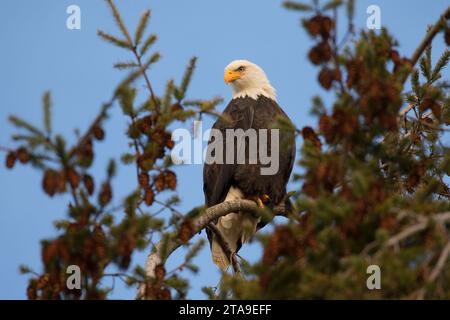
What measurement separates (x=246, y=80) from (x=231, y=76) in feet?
0.52

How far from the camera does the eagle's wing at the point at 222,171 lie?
6.86m

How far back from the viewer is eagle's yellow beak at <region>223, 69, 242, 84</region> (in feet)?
24.8

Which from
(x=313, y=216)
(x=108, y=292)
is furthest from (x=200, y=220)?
(x=313, y=216)

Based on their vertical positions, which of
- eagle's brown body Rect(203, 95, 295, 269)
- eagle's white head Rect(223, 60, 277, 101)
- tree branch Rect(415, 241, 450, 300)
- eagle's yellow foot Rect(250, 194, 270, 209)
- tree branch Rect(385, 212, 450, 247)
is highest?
eagle's white head Rect(223, 60, 277, 101)

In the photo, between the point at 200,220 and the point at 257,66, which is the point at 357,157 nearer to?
the point at 200,220

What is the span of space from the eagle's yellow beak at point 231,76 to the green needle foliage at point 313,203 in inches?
135

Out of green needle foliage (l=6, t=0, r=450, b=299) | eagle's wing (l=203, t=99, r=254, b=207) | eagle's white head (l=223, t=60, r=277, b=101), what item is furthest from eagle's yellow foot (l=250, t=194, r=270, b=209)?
green needle foliage (l=6, t=0, r=450, b=299)

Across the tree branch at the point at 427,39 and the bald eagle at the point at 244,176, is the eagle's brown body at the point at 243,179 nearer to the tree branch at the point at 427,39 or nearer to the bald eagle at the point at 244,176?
the bald eagle at the point at 244,176

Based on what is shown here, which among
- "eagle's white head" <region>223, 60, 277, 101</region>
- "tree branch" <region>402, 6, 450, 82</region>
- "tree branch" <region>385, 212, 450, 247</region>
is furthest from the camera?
"eagle's white head" <region>223, 60, 277, 101</region>

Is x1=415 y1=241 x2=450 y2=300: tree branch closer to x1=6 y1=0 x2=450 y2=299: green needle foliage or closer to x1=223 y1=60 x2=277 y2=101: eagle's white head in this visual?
x1=6 y1=0 x2=450 y2=299: green needle foliage

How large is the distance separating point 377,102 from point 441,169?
170 centimetres

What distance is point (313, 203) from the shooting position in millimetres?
→ 3244

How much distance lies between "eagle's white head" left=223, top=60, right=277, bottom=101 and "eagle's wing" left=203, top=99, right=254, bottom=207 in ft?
1.51

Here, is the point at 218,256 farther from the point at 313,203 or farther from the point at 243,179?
the point at 313,203
